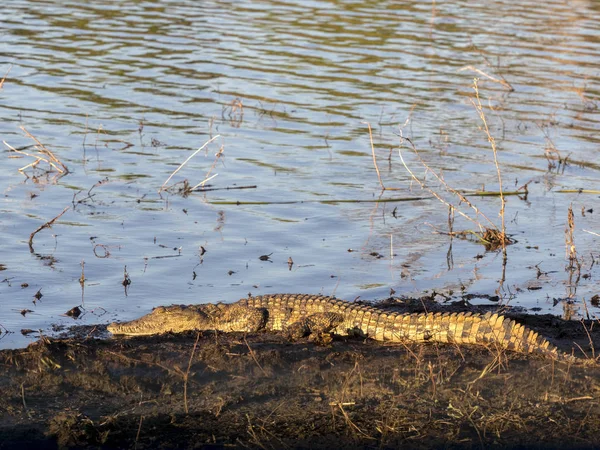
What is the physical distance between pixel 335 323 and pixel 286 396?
124 cm

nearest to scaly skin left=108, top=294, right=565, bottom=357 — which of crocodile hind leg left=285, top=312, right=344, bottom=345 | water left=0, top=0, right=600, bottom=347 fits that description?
crocodile hind leg left=285, top=312, right=344, bottom=345

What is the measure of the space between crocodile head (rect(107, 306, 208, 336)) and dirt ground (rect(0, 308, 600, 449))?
0.56 m

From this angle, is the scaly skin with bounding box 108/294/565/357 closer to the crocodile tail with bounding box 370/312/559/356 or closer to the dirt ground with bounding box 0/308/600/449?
the crocodile tail with bounding box 370/312/559/356

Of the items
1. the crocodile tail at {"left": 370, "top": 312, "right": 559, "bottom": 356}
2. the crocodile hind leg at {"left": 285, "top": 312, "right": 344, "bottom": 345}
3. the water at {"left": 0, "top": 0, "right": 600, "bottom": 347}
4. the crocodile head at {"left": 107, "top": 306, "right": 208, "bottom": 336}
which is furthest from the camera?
the water at {"left": 0, "top": 0, "right": 600, "bottom": 347}

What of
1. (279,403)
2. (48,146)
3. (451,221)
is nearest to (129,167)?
(48,146)

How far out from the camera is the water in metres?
9.09

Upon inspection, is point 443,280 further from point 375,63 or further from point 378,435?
point 375,63

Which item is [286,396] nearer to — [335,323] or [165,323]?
[335,323]

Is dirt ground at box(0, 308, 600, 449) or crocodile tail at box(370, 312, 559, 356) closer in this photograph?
dirt ground at box(0, 308, 600, 449)

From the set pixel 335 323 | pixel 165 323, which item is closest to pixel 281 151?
pixel 165 323

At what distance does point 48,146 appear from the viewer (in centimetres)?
1306

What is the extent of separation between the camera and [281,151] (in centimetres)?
1347

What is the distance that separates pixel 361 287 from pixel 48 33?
13.1 m

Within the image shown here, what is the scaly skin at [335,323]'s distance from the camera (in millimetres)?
6772
